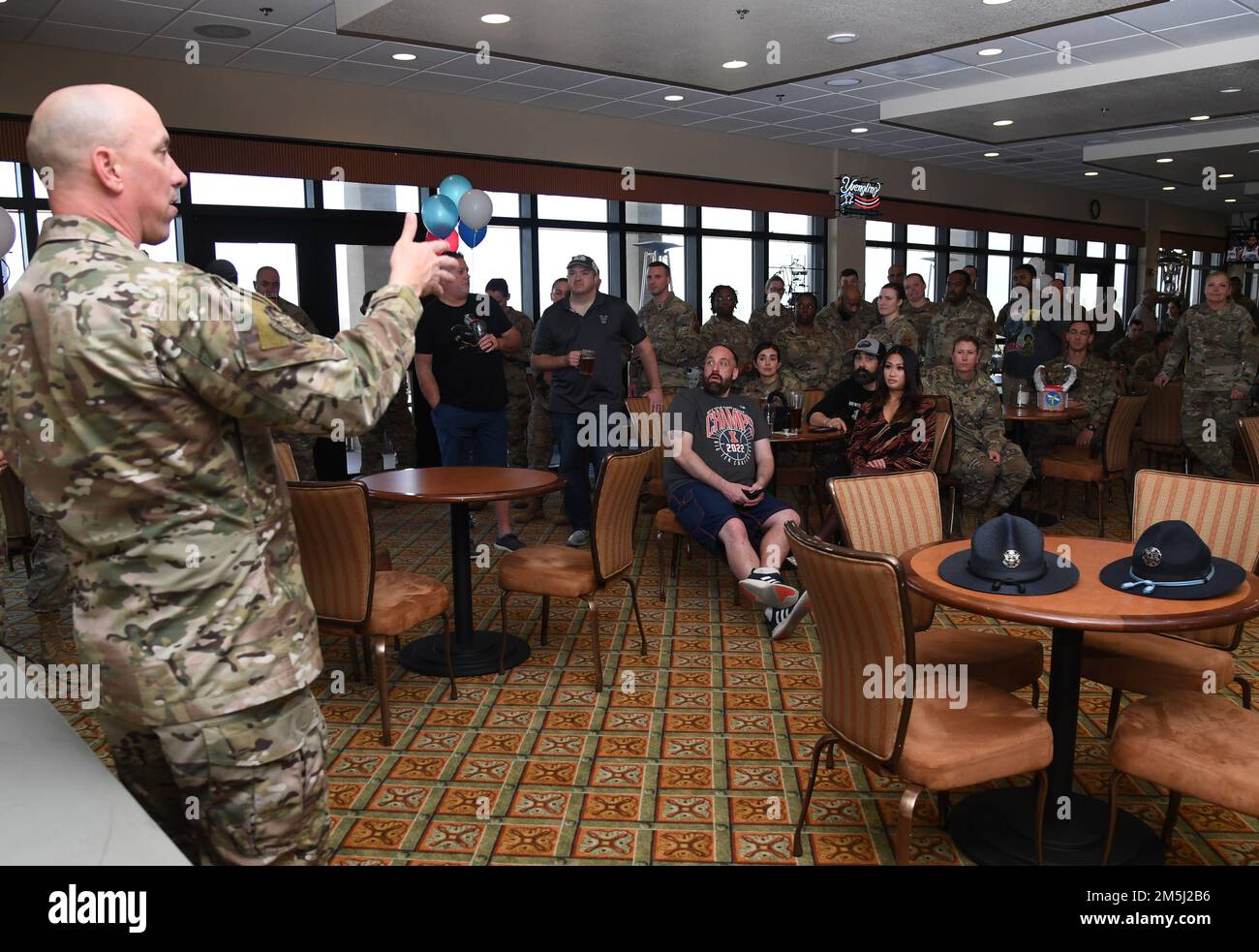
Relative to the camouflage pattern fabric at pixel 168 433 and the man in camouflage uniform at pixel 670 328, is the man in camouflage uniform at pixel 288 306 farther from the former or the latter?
the camouflage pattern fabric at pixel 168 433

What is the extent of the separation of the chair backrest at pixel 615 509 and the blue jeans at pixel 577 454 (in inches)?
68.8

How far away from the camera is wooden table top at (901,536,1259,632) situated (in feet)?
7.55

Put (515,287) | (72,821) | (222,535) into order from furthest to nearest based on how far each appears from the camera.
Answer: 1. (515,287)
2. (222,535)
3. (72,821)

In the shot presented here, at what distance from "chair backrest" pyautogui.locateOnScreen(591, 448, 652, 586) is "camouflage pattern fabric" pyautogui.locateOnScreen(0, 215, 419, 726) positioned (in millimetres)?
2348

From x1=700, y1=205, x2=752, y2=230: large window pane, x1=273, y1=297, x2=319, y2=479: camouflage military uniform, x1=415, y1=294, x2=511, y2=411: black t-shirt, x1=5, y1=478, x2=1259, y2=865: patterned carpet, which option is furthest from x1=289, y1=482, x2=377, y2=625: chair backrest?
x1=700, y1=205, x2=752, y2=230: large window pane

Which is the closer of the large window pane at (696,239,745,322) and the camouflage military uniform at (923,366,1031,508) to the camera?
the camouflage military uniform at (923,366,1031,508)

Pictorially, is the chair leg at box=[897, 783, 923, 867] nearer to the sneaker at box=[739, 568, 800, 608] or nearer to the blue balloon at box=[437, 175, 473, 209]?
the sneaker at box=[739, 568, 800, 608]

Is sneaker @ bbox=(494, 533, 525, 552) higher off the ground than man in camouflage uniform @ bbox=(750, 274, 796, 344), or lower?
lower

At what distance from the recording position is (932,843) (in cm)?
280

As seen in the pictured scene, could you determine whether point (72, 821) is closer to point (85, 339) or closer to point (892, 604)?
point (85, 339)

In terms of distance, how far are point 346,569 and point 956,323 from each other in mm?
6050

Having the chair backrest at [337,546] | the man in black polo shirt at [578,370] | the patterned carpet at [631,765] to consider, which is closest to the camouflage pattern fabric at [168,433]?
the patterned carpet at [631,765]
